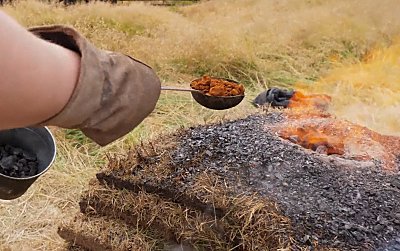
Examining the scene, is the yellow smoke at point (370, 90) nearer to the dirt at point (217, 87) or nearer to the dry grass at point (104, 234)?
the dirt at point (217, 87)

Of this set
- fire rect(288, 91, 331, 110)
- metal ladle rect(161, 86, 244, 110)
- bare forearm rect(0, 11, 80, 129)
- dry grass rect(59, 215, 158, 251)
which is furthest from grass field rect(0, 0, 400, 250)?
bare forearm rect(0, 11, 80, 129)

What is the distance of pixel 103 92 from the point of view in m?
1.51

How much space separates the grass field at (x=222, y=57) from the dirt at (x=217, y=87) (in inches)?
24.3

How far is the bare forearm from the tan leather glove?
0.05 metres

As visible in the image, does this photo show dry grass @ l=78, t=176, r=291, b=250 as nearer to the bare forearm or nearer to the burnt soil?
the burnt soil

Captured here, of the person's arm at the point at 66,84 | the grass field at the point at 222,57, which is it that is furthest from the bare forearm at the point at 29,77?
the grass field at the point at 222,57

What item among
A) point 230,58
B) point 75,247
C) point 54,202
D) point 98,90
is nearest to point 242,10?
point 230,58

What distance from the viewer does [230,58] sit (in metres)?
5.93

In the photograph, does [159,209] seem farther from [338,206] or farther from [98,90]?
[98,90]

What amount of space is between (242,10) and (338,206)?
5973 millimetres

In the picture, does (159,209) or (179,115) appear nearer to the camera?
(159,209)

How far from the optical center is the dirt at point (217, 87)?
280 cm

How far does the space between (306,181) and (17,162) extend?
1.21m

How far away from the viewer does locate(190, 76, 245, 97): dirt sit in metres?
2.80
